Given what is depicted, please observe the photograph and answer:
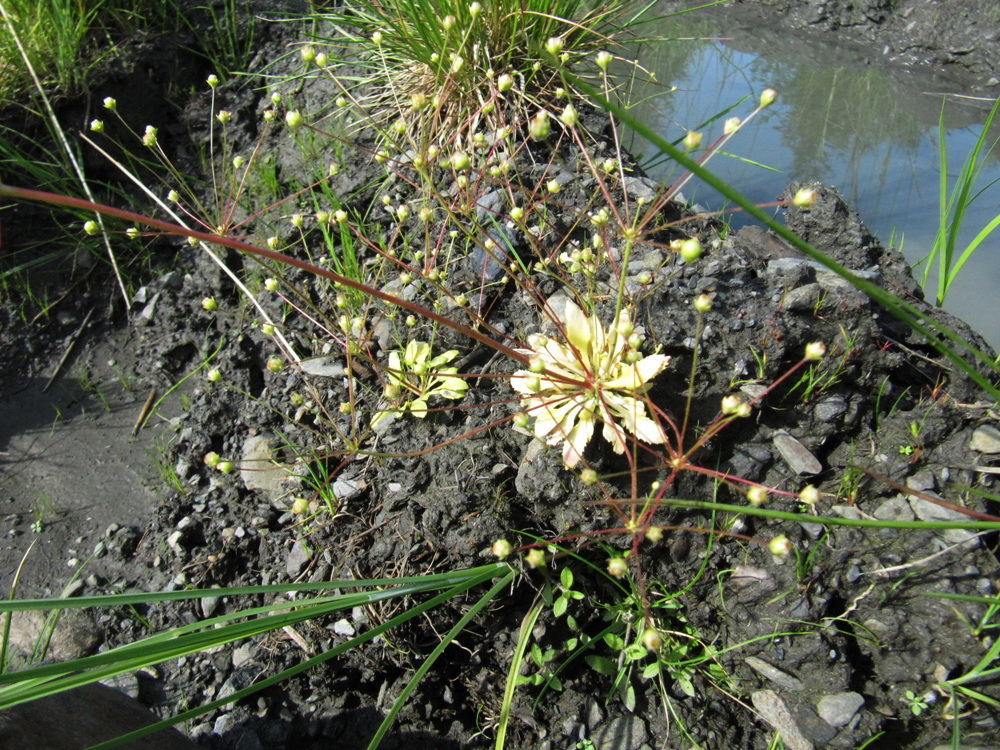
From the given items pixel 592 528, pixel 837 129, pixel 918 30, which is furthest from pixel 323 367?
pixel 918 30

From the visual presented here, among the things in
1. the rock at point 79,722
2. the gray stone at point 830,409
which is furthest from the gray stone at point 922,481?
the rock at point 79,722

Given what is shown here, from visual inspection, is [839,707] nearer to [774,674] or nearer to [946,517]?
[774,674]

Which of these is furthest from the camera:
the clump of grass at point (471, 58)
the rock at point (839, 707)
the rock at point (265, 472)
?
the clump of grass at point (471, 58)

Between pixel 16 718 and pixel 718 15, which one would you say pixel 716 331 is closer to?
pixel 16 718

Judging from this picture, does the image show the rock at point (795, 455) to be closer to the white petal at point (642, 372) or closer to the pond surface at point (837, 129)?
the white petal at point (642, 372)

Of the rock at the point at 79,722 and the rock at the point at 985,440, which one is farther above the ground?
the rock at the point at 985,440

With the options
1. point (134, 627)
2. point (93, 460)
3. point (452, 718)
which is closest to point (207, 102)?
point (93, 460)

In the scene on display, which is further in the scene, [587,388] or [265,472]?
[265,472]
